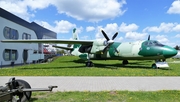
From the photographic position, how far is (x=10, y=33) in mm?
26172

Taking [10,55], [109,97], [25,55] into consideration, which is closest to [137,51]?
[109,97]

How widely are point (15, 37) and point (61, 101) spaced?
24806 millimetres

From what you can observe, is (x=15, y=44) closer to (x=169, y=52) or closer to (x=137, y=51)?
(x=137, y=51)

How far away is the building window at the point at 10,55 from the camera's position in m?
25.0

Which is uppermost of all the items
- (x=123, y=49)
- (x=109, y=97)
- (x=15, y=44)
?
(x=15, y=44)

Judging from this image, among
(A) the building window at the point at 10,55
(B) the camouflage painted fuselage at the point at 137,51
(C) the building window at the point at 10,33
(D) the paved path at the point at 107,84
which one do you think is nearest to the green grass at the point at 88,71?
(B) the camouflage painted fuselage at the point at 137,51

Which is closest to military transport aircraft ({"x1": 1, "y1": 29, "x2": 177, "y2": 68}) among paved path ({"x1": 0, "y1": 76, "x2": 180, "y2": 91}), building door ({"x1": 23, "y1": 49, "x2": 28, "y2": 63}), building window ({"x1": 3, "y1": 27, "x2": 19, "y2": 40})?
building window ({"x1": 3, "y1": 27, "x2": 19, "y2": 40})

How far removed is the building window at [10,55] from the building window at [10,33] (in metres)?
2.08

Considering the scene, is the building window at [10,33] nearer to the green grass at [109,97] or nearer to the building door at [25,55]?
the building door at [25,55]

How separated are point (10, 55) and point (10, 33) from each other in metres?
3.29

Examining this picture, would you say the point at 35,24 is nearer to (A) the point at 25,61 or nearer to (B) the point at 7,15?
(A) the point at 25,61

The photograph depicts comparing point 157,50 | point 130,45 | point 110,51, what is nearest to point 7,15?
point 110,51

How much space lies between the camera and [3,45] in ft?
79.7

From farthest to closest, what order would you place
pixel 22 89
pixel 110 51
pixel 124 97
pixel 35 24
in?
pixel 35 24 < pixel 110 51 < pixel 124 97 < pixel 22 89
